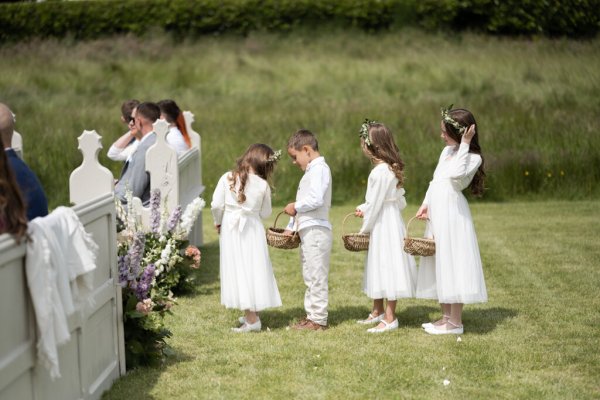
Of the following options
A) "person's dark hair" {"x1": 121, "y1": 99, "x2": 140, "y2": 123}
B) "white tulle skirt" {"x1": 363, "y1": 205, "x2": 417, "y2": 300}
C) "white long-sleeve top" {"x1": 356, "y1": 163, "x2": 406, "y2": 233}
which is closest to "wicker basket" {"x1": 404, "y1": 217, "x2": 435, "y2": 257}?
"white tulle skirt" {"x1": 363, "y1": 205, "x2": 417, "y2": 300}

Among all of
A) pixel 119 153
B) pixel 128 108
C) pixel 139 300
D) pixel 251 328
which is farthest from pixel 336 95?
pixel 139 300

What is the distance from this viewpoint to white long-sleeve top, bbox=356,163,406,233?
27.6 feet

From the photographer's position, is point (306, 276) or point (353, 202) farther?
point (353, 202)

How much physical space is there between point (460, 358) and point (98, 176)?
311 cm

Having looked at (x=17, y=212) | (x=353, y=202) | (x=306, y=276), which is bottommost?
(x=353, y=202)

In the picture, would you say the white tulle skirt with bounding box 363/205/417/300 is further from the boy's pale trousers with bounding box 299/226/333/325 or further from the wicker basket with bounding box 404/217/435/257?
the boy's pale trousers with bounding box 299/226/333/325

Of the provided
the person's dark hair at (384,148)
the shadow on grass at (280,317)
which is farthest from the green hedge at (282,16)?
the person's dark hair at (384,148)

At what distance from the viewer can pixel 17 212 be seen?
4.90 metres

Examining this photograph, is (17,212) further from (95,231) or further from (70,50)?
(70,50)

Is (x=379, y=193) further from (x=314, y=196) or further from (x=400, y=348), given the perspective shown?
(x=400, y=348)

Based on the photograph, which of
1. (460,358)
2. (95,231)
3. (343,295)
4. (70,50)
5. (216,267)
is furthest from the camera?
(70,50)

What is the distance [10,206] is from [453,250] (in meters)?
4.39

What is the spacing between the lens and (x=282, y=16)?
32969 mm

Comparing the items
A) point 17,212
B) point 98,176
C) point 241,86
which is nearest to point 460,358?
point 98,176
